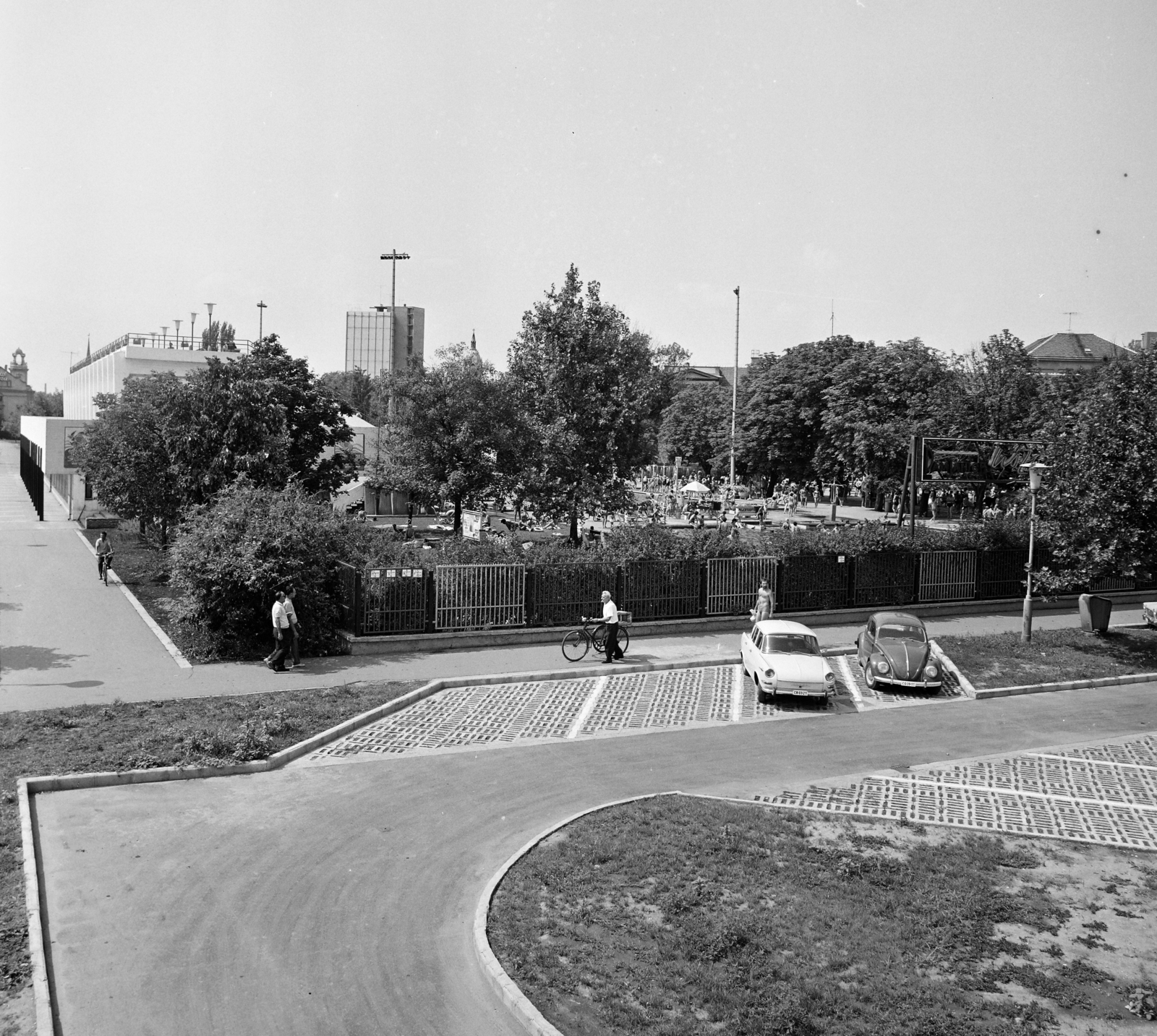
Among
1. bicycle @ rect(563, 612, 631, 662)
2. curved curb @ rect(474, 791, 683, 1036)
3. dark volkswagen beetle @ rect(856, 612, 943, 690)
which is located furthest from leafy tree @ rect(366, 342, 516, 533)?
curved curb @ rect(474, 791, 683, 1036)

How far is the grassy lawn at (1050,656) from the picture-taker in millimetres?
21328

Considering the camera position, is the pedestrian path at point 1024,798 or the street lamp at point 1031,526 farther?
the street lamp at point 1031,526

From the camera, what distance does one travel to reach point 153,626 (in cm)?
2277

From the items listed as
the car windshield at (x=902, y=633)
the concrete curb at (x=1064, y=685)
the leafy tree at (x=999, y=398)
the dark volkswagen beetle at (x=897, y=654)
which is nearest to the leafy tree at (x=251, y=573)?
the dark volkswagen beetle at (x=897, y=654)

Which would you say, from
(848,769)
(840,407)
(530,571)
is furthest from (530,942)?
(840,407)

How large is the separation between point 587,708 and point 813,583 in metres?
10.7

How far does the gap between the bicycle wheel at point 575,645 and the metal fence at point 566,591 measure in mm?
1497

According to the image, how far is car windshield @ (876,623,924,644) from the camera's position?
20.6m

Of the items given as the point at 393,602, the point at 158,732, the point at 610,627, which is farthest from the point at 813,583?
the point at 158,732

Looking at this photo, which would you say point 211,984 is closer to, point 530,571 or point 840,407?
point 530,571

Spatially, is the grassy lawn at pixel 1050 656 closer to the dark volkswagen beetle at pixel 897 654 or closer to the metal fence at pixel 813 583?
the dark volkswagen beetle at pixel 897 654

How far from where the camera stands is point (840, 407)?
201 feet

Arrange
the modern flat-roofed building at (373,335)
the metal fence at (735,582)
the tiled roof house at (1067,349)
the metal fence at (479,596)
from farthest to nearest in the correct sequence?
the modern flat-roofed building at (373,335) < the tiled roof house at (1067,349) < the metal fence at (735,582) < the metal fence at (479,596)

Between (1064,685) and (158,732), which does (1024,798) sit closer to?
(1064,685)
